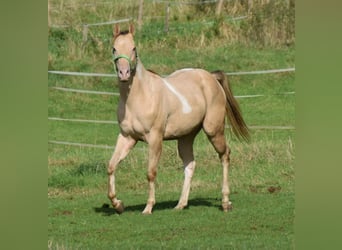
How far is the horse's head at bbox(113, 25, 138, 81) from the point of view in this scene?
20.7 feet

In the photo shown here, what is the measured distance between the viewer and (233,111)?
7.80m

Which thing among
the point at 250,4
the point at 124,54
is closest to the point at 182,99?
the point at 124,54

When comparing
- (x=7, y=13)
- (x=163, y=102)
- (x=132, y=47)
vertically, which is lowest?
(x=163, y=102)

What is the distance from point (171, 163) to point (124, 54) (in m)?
3.20

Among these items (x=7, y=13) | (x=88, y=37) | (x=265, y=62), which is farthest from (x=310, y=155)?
(x=88, y=37)

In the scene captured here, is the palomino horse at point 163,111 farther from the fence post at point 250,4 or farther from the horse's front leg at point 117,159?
the fence post at point 250,4

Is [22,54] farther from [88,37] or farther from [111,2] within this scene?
[111,2]

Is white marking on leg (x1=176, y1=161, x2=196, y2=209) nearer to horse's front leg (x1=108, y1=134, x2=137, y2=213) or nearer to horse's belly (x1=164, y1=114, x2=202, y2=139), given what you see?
horse's belly (x1=164, y1=114, x2=202, y2=139)

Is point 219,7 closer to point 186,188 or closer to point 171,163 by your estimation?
point 171,163

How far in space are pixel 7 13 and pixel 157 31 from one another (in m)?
13.7

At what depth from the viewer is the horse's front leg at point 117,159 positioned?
678cm

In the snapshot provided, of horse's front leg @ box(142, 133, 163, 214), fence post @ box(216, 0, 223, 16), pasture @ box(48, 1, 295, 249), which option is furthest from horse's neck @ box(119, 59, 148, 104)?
fence post @ box(216, 0, 223, 16)

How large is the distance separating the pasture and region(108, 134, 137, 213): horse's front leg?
198 millimetres

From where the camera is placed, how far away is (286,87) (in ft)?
43.7
